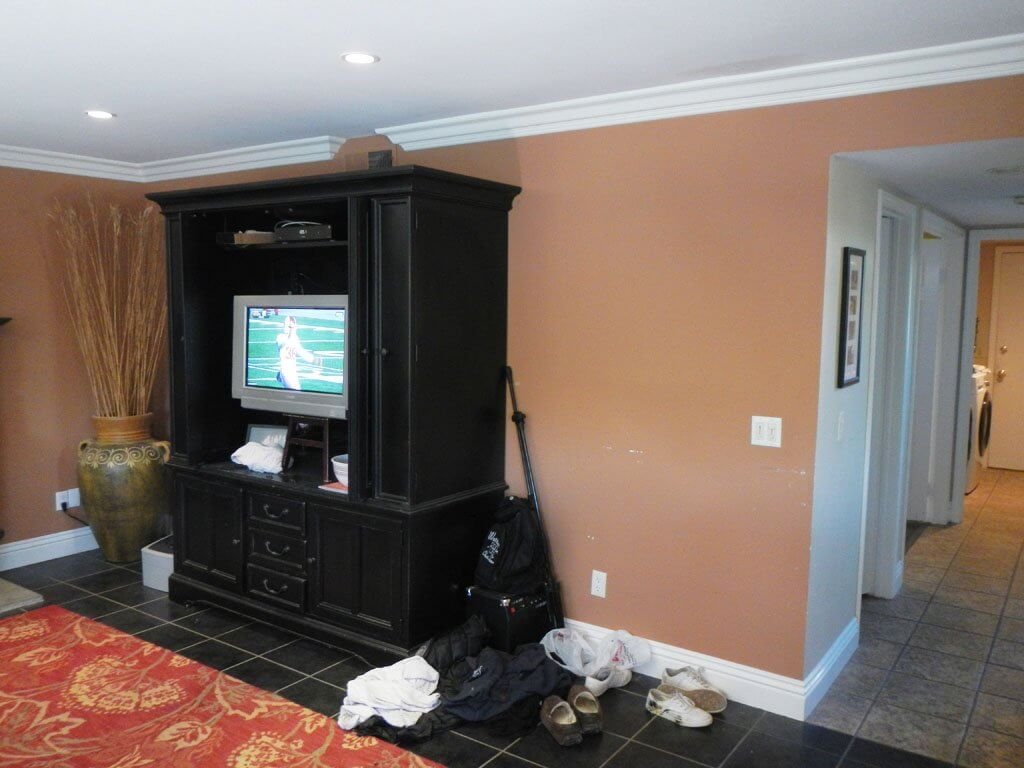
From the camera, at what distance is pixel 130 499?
4.52 metres

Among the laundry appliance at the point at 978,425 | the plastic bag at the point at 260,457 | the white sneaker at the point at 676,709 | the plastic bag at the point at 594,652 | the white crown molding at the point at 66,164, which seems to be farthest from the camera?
the laundry appliance at the point at 978,425

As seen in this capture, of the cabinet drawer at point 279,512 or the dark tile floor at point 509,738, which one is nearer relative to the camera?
the dark tile floor at point 509,738

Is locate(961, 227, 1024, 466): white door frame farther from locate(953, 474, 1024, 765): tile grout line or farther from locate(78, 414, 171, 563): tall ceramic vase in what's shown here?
locate(78, 414, 171, 563): tall ceramic vase

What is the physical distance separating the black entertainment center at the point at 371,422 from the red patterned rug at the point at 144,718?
0.50 m

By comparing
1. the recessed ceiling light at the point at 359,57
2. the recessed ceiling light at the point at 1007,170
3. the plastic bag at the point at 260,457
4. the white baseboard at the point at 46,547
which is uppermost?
the recessed ceiling light at the point at 359,57

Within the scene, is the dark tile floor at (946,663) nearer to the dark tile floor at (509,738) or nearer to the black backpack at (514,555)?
the dark tile floor at (509,738)

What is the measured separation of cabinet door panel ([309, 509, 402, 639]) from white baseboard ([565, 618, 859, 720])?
88 centimetres

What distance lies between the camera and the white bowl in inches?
140

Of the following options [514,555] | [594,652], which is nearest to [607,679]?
[594,652]

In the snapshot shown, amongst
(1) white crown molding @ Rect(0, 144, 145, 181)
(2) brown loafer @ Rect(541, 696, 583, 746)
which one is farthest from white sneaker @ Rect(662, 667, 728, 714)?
(1) white crown molding @ Rect(0, 144, 145, 181)

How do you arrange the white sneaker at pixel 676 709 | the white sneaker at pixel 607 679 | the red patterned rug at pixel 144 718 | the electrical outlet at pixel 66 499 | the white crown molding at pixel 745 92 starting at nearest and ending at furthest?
the white crown molding at pixel 745 92
the red patterned rug at pixel 144 718
the white sneaker at pixel 676 709
the white sneaker at pixel 607 679
the electrical outlet at pixel 66 499

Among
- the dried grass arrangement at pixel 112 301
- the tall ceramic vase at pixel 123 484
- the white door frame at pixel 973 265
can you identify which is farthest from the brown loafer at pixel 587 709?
the white door frame at pixel 973 265

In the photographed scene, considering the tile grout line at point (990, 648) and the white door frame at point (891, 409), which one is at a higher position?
the white door frame at point (891, 409)

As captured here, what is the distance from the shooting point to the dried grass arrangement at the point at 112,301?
4.57 m
